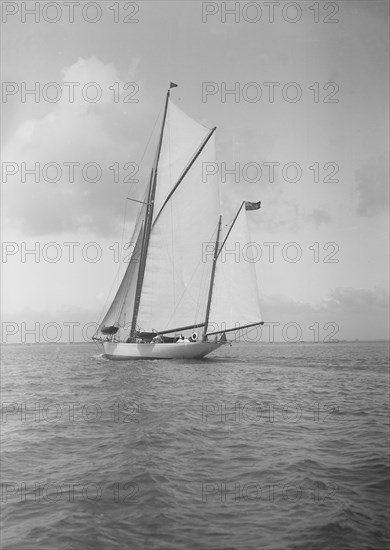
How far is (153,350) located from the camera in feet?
166

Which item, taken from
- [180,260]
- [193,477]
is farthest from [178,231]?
[193,477]

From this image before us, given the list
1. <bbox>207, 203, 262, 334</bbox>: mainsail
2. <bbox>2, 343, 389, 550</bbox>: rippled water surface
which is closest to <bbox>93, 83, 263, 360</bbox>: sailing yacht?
<bbox>207, 203, 262, 334</bbox>: mainsail

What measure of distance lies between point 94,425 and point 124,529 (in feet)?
27.0

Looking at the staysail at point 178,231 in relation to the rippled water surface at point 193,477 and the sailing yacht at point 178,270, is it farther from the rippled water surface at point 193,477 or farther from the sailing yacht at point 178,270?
the rippled water surface at point 193,477

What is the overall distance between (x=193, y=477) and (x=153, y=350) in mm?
41459

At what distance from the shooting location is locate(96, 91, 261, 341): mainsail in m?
49.8

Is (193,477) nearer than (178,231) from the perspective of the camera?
Yes

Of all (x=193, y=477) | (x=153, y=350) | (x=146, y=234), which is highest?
(x=146, y=234)

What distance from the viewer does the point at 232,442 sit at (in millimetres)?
12422

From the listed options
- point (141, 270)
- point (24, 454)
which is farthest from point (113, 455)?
point (141, 270)

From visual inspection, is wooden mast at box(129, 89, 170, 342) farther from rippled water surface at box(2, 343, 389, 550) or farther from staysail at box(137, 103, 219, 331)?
rippled water surface at box(2, 343, 389, 550)

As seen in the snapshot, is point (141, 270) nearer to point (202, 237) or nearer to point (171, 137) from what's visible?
point (202, 237)

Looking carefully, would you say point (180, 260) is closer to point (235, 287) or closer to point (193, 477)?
point (235, 287)

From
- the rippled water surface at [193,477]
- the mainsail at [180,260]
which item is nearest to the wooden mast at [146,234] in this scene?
the mainsail at [180,260]
